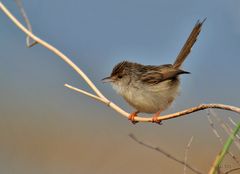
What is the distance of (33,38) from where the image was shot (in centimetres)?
275

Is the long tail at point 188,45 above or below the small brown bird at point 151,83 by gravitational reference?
above

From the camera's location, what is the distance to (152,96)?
4.23 meters

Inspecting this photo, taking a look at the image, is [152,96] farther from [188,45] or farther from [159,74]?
[188,45]

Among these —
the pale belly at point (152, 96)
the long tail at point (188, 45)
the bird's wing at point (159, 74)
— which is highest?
the long tail at point (188, 45)

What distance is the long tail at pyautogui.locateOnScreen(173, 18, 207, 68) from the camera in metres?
4.29

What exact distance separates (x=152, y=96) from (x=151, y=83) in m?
0.22

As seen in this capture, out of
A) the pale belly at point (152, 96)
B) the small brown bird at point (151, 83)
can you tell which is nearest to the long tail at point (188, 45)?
the small brown bird at point (151, 83)

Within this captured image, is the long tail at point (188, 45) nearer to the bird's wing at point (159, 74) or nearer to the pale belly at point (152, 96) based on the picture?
the bird's wing at point (159, 74)

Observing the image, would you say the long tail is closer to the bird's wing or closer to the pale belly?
the bird's wing

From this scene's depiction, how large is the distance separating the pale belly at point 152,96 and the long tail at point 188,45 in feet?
1.06

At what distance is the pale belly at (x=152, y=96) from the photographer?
4.17m

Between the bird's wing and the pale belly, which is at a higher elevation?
the bird's wing

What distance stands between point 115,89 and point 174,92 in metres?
0.71

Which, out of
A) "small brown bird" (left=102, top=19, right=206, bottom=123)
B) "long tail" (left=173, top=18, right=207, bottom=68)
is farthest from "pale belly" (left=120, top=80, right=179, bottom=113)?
"long tail" (left=173, top=18, right=207, bottom=68)
